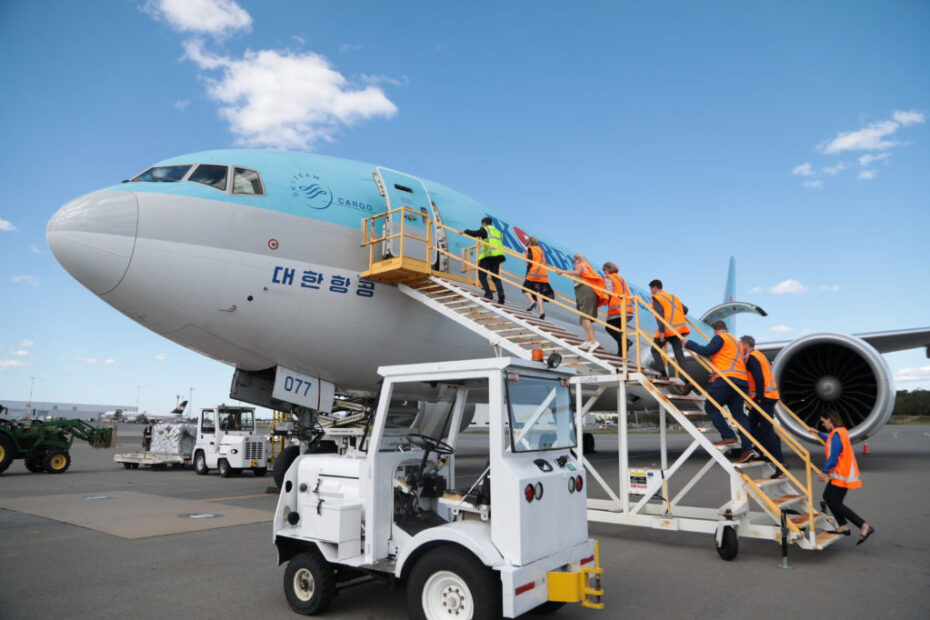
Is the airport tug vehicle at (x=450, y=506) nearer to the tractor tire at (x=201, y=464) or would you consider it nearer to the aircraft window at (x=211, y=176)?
the aircraft window at (x=211, y=176)

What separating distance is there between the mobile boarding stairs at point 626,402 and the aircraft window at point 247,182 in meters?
1.67

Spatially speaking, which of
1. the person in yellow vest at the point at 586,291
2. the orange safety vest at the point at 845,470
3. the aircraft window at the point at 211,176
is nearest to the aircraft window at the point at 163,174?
the aircraft window at the point at 211,176

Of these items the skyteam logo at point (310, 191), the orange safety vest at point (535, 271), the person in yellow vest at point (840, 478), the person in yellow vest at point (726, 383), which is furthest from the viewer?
the orange safety vest at point (535, 271)

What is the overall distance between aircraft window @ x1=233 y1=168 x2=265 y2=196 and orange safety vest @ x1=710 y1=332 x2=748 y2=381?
22.1ft

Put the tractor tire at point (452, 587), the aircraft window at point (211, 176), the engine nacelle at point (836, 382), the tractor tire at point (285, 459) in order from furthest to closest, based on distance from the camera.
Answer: the engine nacelle at point (836, 382) < the aircraft window at point (211, 176) < the tractor tire at point (285, 459) < the tractor tire at point (452, 587)

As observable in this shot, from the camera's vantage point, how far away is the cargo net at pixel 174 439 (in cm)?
1958

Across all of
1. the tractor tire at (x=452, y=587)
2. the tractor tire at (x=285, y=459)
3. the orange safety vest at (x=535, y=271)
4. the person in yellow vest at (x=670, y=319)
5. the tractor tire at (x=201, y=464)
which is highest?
the orange safety vest at (x=535, y=271)

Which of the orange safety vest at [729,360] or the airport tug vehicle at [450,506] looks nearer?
the airport tug vehicle at [450,506]

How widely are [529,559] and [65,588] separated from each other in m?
4.22

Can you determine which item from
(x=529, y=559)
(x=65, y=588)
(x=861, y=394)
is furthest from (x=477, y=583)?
(x=861, y=394)

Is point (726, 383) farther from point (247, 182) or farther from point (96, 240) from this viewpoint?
point (96, 240)

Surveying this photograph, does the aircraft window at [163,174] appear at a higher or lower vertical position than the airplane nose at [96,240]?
higher

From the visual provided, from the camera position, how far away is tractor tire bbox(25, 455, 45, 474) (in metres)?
17.1

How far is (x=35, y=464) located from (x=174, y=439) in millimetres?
3669
